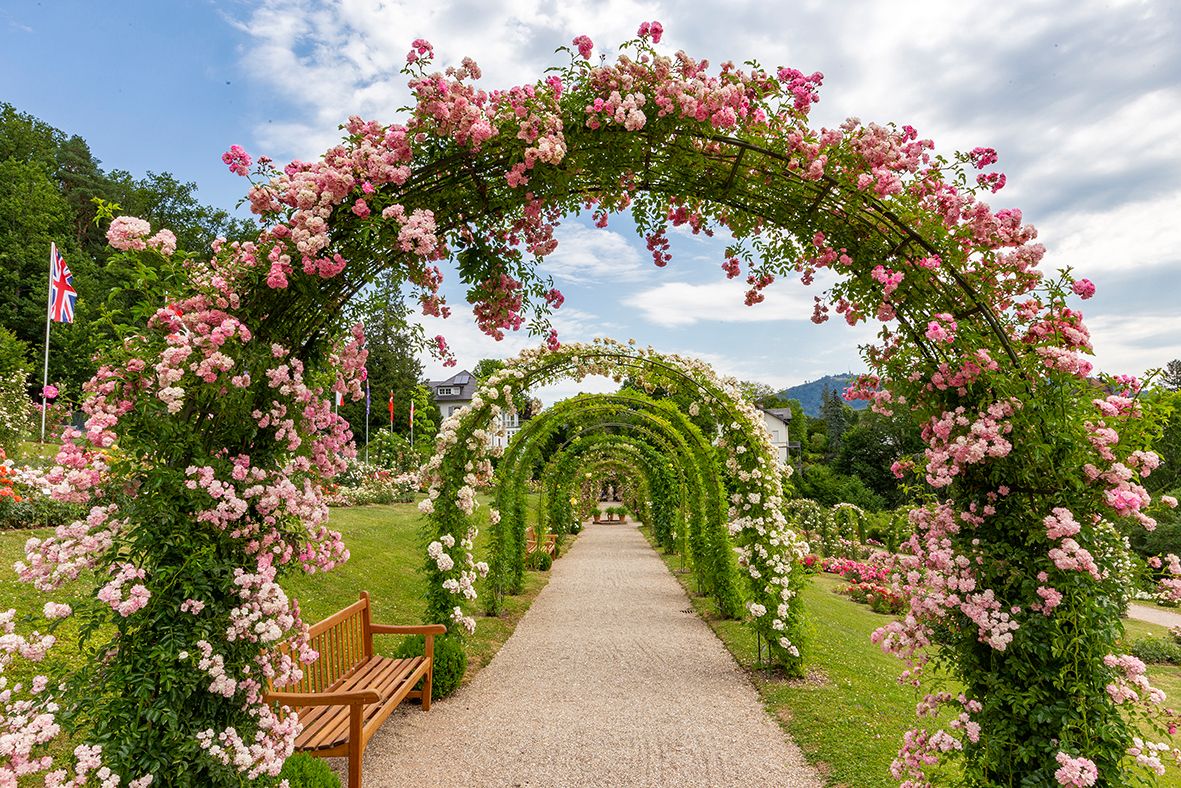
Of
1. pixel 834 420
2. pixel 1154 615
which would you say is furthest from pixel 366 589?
pixel 834 420

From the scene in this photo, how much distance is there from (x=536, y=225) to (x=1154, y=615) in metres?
19.9

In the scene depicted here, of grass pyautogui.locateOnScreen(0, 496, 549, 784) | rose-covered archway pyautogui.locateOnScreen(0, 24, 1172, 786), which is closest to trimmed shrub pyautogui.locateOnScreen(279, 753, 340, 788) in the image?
rose-covered archway pyautogui.locateOnScreen(0, 24, 1172, 786)

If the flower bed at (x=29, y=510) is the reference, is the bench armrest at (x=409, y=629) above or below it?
below

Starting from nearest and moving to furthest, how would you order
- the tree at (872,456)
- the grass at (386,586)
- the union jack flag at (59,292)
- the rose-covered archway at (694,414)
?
the rose-covered archway at (694,414) < the grass at (386,586) < the union jack flag at (59,292) < the tree at (872,456)

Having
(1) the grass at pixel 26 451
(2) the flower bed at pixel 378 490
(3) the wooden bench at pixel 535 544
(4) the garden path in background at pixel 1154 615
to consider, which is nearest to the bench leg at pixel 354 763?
(1) the grass at pixel 26 451

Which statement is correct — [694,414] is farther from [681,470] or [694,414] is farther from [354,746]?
[681,470]

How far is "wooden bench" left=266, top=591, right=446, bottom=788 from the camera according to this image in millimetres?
3918

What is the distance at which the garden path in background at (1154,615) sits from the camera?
51.0 ft

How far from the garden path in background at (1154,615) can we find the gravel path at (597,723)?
42.0ft

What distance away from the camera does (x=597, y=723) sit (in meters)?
5.55

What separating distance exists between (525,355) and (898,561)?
493 cm

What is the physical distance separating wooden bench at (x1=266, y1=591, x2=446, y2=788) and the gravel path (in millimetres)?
386

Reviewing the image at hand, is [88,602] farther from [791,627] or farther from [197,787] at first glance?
[791,627]

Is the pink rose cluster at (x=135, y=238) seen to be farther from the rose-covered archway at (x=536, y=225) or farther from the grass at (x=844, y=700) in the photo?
the grass at (x=844, y=700)
